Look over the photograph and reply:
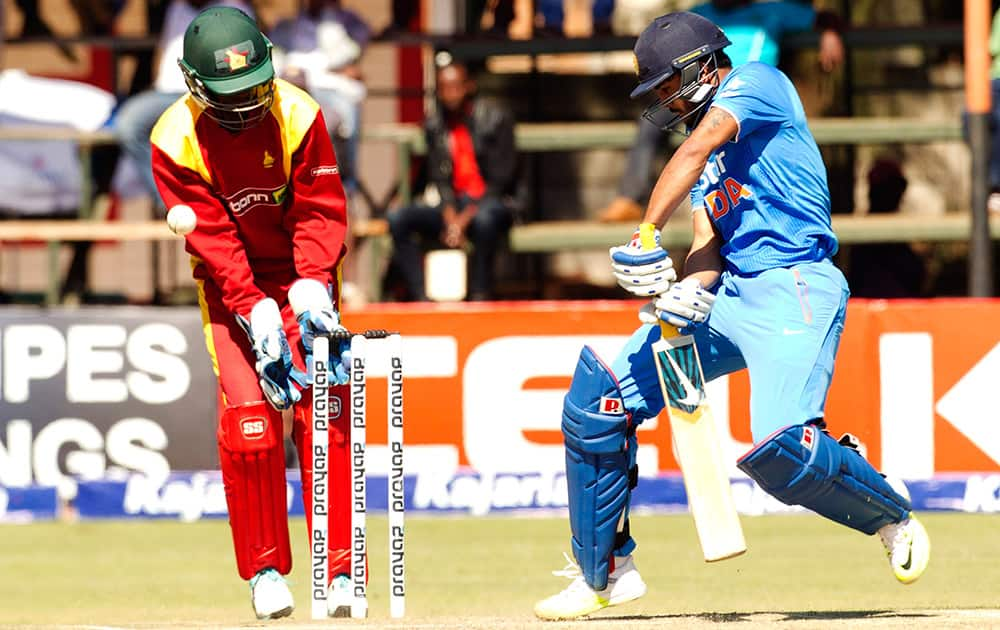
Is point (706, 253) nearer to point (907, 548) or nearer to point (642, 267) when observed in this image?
point (642, 267)

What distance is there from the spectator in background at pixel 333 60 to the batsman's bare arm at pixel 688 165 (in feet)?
20.8

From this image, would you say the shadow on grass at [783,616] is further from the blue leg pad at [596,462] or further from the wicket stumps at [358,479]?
the wicket stumps at [358,479]

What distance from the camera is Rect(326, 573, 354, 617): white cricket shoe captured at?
22.2 ft

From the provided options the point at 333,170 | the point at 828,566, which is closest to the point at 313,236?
the point at 333,170

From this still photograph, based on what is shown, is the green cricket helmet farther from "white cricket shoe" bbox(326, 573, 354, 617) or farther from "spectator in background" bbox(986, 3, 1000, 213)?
"spectator in background" bbox(986, 3, 1000, 213)

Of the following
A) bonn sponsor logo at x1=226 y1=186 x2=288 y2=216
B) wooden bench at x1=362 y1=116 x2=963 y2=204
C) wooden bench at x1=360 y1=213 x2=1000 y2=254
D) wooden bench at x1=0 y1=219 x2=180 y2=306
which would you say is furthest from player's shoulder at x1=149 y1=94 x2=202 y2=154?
wooden bench at x1=362 y1=116 x2=963 y2=204

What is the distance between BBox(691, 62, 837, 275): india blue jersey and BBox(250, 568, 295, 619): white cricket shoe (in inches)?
78.7

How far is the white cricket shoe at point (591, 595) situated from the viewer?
6590 millimetres

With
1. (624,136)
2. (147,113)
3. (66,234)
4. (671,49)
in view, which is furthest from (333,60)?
(671,49)

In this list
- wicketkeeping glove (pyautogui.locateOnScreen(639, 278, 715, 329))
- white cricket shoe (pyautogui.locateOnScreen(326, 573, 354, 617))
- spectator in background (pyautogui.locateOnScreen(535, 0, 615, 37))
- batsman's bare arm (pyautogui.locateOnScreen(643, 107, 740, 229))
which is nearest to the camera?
batsman's bare arm (pyautogui.locateOnScreen(643, 107, 740, 229))

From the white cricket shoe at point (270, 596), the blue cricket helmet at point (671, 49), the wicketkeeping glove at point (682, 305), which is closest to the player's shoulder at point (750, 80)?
the blue cricket helmet at point (671, 49)

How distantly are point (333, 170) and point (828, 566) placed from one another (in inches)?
124

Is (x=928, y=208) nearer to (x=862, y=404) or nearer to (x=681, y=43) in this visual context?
(x=862, y=404)

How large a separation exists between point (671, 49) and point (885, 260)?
6.89m
